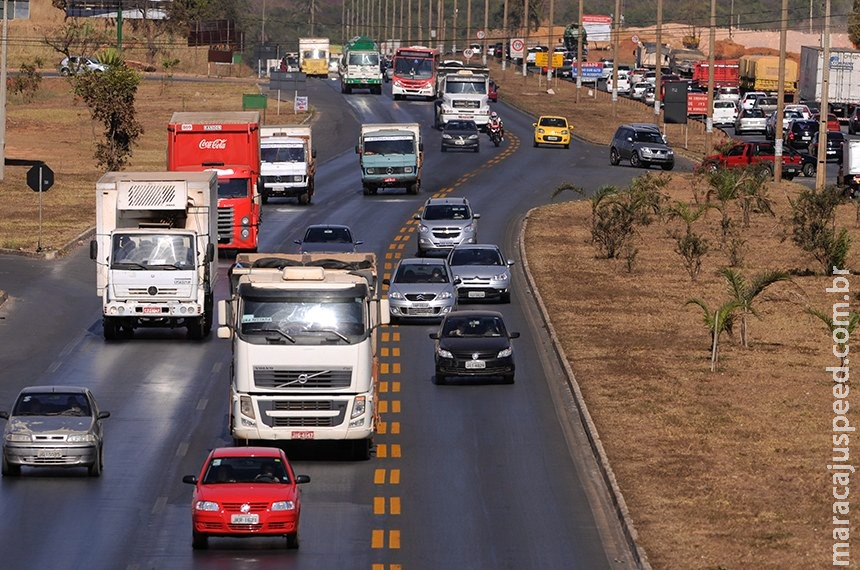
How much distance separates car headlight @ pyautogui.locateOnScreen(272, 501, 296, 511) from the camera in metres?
25.7

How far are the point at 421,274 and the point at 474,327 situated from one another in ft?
28.1

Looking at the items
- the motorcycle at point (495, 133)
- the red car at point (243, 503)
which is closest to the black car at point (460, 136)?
the motorcycle at point (495, 133)

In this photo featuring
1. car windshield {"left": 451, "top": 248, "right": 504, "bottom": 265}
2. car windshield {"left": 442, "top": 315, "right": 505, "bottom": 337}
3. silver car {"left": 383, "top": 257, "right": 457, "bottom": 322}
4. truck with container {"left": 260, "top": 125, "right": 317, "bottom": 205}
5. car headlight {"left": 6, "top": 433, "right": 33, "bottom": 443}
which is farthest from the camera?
truck with container {"left": 260, "top": 125, "right": 317, "bottom": 205}

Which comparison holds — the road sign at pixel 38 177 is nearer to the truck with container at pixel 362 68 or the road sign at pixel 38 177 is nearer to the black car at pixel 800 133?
the black car at pixel 800 133

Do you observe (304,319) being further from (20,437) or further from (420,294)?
(420,294)

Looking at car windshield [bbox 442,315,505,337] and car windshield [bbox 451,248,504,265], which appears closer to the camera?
car windshield [bbox 442,315,505,337]

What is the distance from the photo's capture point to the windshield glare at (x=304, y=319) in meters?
31.8

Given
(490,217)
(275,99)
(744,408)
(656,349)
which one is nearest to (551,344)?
(656,349)

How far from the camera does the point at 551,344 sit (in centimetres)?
4594

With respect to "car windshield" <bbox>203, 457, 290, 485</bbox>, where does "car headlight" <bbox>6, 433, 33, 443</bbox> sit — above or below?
below

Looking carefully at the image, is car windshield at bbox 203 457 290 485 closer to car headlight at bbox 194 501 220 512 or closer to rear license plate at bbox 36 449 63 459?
car headlight at bbox 194 501 220 512

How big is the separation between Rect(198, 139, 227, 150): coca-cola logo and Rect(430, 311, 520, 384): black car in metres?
21.1

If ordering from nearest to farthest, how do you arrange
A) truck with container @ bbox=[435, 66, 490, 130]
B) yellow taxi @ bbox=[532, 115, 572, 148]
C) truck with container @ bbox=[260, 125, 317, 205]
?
1. truck with container @ bbox=[260, 125, 317, 205]
2. yellow taxi @ bbox=[532, 115, 572, 148]
3. truck with container @ bbox=[435, 66, 490, 130]

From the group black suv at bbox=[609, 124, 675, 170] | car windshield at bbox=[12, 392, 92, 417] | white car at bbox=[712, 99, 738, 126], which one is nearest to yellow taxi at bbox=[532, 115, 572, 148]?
black suv at bbox=[609, 124, 675, 170]
